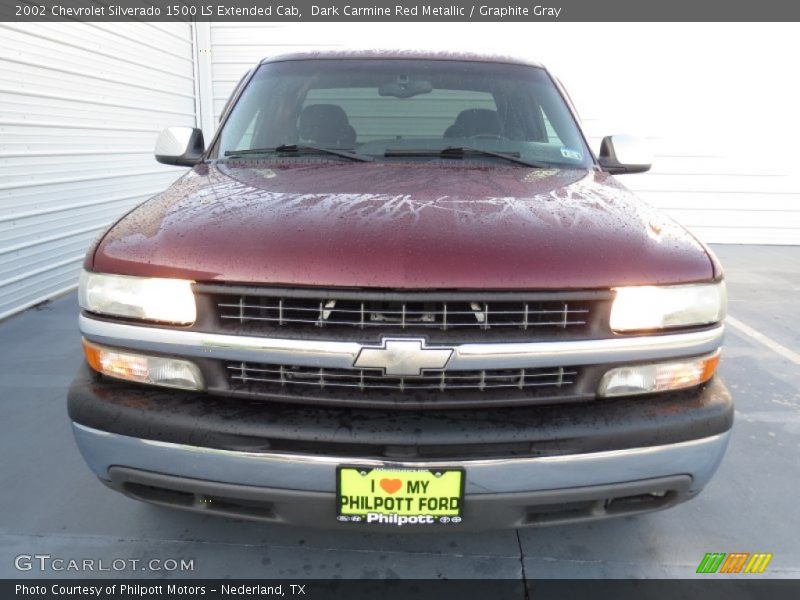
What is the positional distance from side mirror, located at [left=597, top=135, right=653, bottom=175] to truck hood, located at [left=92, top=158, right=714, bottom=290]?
865mm

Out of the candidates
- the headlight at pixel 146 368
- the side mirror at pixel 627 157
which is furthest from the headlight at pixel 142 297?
the side mirror at pixel 627 157

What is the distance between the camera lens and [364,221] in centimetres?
172

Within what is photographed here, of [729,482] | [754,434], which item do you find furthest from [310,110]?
[754,434]

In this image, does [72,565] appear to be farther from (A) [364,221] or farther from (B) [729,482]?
(B) [729,482]

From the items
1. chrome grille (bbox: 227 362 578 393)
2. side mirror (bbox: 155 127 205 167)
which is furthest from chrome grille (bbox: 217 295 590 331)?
side mirror (bbox: 155 127 205 167)

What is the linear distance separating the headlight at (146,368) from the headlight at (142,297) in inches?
4.7

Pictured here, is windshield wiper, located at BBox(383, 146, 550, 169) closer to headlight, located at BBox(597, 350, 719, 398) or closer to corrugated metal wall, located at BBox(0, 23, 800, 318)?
headlight, located at BBox(597, 350, 719, 398)

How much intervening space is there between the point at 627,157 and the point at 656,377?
4.91 feet

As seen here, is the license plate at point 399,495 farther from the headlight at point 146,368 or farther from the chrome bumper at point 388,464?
the headlight at point 146,368

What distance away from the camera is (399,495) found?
163 cm

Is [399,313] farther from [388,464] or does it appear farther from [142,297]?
[142,297]

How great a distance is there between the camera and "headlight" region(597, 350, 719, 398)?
1734 millimetres

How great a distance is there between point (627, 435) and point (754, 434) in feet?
6.12

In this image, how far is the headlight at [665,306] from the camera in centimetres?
167
